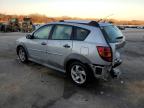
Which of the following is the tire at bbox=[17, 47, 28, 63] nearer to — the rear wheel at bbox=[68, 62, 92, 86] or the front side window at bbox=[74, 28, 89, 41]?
the rear wheel at bbox=[68, 62, 92, 86]

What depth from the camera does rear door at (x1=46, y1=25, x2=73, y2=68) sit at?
19.2ft

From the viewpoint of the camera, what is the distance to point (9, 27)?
29.6 m

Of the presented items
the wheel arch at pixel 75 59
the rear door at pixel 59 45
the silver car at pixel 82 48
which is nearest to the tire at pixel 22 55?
the silver car at pixel 82 48

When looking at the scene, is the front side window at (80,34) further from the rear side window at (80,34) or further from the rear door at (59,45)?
the rear door at (59,45)

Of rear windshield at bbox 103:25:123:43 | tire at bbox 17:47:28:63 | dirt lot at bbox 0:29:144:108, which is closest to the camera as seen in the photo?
dirt lot at bbox 0:29:144:108

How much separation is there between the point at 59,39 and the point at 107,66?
169 centimetres

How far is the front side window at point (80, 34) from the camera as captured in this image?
557cm

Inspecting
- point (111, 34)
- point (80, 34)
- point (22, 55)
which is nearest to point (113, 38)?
point (111, 34)

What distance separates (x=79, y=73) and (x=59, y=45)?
102cm

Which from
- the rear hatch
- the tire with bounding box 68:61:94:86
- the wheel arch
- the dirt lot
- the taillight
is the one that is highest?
the rear hatch

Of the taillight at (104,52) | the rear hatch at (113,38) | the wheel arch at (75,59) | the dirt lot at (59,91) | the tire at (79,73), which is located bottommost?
the dirt lot at (59,91)

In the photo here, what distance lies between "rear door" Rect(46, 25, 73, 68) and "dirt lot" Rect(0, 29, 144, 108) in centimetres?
58

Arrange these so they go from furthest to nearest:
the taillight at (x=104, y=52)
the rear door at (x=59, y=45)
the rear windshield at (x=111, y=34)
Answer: the rear door at (x=59, y=45), the rear windshield at (x=111, y=34), the taillight at (x=104, y=52)

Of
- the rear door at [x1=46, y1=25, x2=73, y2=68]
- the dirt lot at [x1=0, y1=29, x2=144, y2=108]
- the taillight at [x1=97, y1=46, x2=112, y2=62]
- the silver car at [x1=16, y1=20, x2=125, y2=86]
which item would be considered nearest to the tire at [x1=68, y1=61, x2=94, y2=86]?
the silver car at [x1=16, y1=20, x2=125, y2=86]
